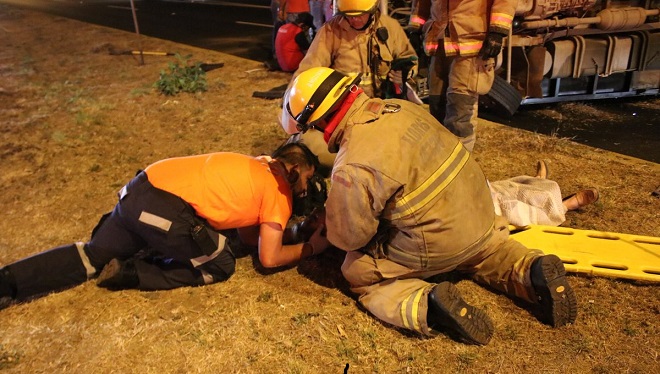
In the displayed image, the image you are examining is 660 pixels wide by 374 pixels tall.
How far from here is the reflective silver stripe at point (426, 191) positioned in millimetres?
2611

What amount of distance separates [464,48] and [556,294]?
2.21 m

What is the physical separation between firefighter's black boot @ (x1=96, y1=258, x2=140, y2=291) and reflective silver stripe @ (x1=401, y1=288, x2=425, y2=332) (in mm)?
1655

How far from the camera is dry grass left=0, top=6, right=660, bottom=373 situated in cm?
272

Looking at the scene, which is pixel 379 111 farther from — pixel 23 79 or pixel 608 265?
pixel 23 79

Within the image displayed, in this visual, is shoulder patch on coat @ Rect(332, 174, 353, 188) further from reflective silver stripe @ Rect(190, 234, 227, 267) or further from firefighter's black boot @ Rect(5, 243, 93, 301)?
firefighter's black boot @ Rect(5, 243, 93, 301)

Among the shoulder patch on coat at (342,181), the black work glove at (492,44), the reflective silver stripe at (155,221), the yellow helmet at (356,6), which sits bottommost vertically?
the reflective silver stripe at (155,221)

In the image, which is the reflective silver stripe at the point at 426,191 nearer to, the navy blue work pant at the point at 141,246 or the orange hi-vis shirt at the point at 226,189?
the orange hi-vis shirt at the point at 226,189

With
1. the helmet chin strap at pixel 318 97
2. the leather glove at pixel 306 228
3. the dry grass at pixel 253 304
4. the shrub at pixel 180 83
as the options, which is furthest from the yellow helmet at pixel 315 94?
the shrub at pixel 180 83

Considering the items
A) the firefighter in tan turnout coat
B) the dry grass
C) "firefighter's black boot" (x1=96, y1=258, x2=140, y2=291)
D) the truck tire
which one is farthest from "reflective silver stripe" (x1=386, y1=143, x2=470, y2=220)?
the truck tire

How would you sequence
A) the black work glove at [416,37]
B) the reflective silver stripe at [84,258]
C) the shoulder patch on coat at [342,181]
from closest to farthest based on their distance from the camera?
the shoulder patch on coat at [342,181]
the reflective silver stripe at [84,258]
the black work glove at [416,37]

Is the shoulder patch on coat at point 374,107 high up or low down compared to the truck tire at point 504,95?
up

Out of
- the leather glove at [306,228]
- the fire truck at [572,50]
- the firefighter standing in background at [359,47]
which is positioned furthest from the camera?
the fire truck at [572,50]

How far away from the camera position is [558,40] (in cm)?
591

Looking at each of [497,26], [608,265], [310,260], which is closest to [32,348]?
[310,260]
